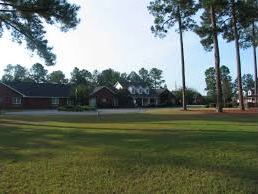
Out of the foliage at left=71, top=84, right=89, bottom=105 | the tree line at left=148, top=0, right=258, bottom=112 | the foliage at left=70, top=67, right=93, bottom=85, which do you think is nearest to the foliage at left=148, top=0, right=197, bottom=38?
the tree line at left=148, top=0, right=258, bottom=112

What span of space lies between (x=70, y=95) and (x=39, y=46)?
132 ft

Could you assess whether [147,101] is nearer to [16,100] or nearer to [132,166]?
[16,100]

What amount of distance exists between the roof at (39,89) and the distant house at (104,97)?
15.7 ft

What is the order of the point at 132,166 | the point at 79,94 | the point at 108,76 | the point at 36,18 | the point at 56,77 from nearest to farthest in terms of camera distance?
the point at 132,166 < the point at 36,18 < the point at 79,94 < the point at 56,77 < the point at 108,76

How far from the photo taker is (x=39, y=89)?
63750mm

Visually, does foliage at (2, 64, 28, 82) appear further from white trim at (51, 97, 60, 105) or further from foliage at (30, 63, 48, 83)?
white trim at (51, 97, 60, 105)

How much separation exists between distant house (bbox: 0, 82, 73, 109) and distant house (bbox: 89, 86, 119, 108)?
15.8 ft

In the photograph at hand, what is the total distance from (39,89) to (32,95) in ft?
9.06

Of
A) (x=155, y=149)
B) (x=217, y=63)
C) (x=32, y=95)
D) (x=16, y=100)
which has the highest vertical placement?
(x=217, y=63)

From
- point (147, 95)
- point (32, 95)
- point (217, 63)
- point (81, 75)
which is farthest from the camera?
point (81, 75)

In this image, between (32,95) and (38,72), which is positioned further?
(38,72)

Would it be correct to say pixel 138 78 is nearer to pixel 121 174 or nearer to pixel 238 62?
pixel 238 62

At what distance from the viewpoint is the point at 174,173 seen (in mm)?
8539

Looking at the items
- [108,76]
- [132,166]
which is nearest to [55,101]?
[132,166]
